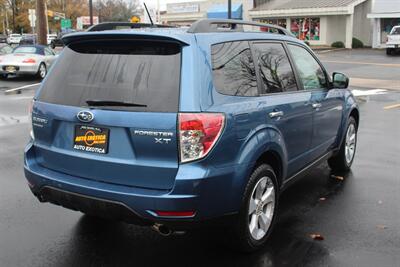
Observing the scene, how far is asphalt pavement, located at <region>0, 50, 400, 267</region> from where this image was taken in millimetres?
4035

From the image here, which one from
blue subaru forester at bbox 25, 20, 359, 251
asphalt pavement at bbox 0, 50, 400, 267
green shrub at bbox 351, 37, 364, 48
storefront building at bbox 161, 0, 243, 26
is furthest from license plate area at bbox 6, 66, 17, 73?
storefront building at bbox 161, 0, 243, 26

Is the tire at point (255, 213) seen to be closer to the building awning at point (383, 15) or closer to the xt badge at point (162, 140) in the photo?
the xt badge at point (162, 140)

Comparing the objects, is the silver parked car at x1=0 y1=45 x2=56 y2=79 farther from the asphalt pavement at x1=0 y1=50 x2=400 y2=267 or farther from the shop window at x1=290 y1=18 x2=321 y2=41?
the shop window at x1=290 y1=18 x2=321 y2=41

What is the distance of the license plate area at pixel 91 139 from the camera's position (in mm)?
3684

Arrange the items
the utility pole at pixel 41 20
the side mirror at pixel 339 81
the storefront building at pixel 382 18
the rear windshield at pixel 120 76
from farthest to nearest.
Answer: the storefront building at pixel 382 18
the utility pole at pixel 41 20
the side mirror at pixel 339 81
the rear windshield at pixel 120 76

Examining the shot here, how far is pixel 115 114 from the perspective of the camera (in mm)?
3625

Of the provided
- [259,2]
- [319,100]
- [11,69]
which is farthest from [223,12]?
[319,100]

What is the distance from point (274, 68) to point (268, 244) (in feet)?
5.14

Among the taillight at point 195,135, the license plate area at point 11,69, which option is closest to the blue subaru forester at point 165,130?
the taillight at point 195,135

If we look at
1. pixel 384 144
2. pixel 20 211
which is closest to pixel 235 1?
pixel 384 144

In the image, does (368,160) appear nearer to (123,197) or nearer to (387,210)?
(387,210)

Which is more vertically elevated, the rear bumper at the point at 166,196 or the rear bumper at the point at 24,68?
the rear bumper at the point at 166,196

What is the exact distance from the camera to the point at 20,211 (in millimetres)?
5105

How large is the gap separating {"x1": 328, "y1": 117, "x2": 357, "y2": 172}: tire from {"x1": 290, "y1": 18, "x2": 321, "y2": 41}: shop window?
39.3 metres
